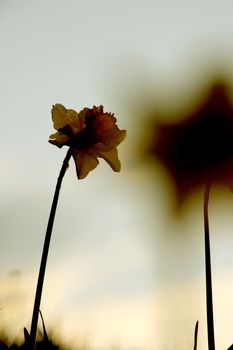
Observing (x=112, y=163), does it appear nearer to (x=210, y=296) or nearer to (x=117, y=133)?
(x=117, y=133)

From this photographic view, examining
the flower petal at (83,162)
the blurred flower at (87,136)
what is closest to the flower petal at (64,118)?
the blurred flower at (87,136)

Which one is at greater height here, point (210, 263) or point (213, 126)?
point (213, 126)

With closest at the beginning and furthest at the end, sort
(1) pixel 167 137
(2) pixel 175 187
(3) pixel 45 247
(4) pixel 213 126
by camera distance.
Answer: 1. (3) pixel 45 247
2. (4) pixel 213 126
3. (2) pixel 175 187
4. (1) pixel 167 137

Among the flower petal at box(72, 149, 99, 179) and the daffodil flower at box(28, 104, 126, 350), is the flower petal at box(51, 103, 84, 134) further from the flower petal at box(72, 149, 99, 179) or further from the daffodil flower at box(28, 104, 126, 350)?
the flower petal at box(72, 149, 99, 179)

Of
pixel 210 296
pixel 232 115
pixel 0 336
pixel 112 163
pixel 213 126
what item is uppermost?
pixel 232 115

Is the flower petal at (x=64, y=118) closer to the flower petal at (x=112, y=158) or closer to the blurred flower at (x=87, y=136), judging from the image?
the blurred flower at (x=87, y=136)

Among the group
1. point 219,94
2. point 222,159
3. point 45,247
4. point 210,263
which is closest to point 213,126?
point 222,159

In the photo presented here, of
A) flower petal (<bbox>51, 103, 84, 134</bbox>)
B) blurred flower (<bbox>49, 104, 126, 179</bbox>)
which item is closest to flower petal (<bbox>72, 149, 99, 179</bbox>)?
blurred flower (<bbox>49, 104, 126, 179</bbox>)

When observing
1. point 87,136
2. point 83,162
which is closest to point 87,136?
point 87,136
